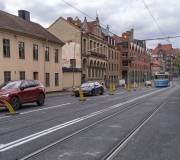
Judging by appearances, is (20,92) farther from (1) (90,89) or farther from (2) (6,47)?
(2) (6,47)

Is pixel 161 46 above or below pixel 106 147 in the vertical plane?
above

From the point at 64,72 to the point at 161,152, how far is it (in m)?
31.6

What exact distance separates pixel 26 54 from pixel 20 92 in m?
14.8

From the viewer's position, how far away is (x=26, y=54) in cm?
2788

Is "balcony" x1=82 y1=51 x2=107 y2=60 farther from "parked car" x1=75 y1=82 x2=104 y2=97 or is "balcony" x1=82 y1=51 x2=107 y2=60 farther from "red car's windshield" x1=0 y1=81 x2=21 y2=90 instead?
"red car's windshield" x1=0 y1=81 x2=21 y2=90

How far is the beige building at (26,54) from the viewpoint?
2473cm

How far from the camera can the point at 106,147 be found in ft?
19.1

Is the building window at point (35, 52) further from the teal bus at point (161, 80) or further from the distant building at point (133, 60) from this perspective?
the distant building at point (133, 60)

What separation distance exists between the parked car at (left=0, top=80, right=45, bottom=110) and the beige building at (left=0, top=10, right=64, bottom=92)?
9576 mm

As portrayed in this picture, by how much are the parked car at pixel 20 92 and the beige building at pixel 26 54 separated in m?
9.58

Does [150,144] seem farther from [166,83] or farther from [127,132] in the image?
[166,83]

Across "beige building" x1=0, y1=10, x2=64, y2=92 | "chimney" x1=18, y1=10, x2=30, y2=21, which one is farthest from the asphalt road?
"chimney" x1=18, y1=10, x2=30, y2=21

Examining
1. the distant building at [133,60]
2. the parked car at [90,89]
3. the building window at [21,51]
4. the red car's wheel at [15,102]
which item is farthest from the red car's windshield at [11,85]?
the distant building at [133,60]

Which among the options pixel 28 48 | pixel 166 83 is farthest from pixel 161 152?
pixel 166 83
